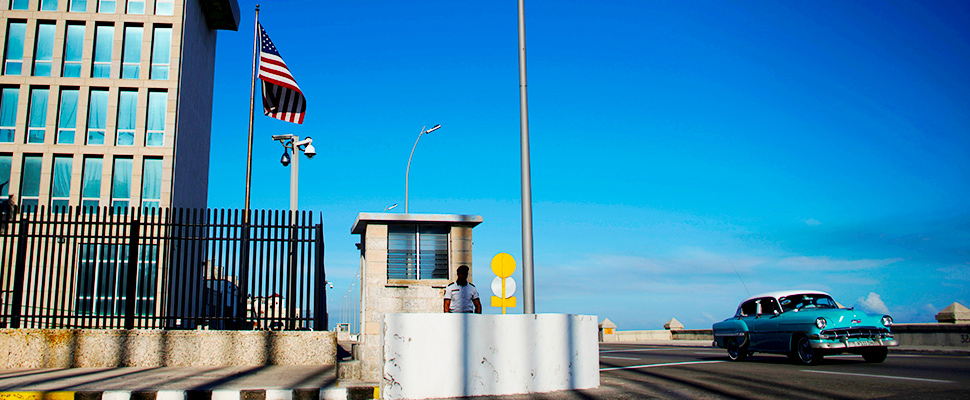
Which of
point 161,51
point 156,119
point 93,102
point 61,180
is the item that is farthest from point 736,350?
point 93,102

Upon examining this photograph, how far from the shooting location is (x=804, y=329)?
12.6 metres

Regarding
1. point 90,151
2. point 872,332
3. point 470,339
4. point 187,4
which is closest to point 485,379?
Answer: point 470,339

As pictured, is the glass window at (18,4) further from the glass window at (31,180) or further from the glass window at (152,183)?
the glass window at (152,183)

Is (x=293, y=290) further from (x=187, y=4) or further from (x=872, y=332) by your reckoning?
(x=187, y=4)

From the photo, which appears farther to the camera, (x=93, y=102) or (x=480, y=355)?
(x=93, y=102)

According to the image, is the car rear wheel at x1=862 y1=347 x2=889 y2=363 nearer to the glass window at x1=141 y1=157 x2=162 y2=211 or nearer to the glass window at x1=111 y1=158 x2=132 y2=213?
the glass window at x1=141 y1=157 x2=162 y2=211

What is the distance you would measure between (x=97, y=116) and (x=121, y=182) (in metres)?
3.34

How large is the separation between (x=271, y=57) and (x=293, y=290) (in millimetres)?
8244

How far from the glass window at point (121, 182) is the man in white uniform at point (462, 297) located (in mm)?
25314

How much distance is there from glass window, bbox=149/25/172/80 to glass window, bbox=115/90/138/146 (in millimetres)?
1393

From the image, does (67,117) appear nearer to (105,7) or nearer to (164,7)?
(105,7)

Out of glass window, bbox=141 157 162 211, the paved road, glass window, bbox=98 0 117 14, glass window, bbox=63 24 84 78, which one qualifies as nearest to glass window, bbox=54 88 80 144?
glass window, bbox=63 24 84 78

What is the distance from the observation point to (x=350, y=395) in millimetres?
8117

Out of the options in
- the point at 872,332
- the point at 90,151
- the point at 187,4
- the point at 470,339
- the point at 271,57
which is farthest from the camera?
the point at 187,4
